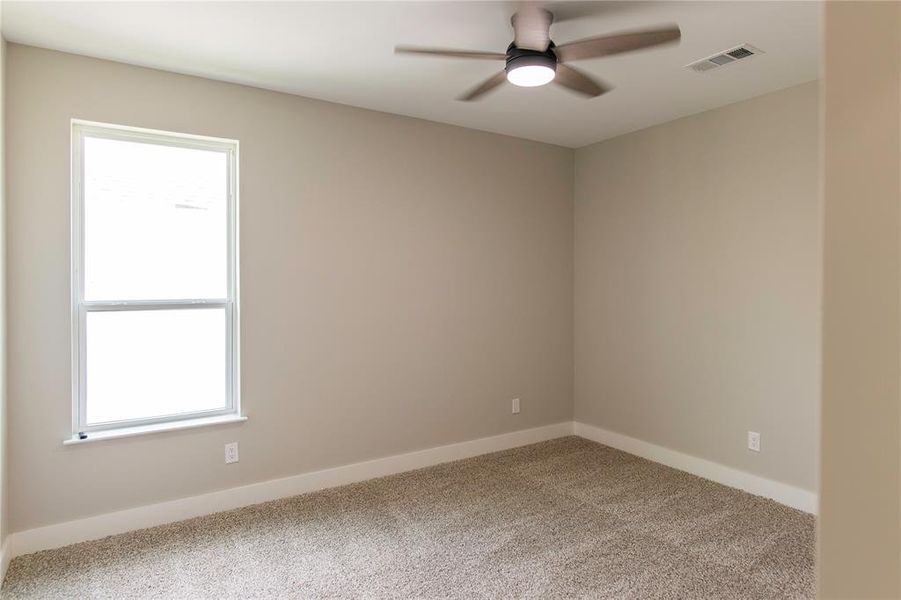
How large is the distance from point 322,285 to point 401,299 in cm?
61

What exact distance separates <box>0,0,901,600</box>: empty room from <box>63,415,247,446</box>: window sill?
0.02 meters

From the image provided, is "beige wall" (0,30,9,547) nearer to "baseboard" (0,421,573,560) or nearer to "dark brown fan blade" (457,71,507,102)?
"baseboard" (0,421,573,560)

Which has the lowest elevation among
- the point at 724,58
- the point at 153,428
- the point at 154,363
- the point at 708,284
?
the point at 153,428

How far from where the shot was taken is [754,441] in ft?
11.3

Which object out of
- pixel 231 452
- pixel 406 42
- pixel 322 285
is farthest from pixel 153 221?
pixel 406 42

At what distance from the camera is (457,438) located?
4.10m

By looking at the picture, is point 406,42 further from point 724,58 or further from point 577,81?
point 724,58

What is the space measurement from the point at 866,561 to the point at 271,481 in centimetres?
325

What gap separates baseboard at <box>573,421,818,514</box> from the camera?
10.6ft

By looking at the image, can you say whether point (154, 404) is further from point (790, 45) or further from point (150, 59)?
point (790, 45)

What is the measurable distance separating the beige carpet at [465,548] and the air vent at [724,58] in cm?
257

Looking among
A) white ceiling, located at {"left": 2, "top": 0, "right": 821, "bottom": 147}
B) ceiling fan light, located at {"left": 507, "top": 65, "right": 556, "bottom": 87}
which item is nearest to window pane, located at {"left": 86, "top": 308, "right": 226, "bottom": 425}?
white ceiling, located at {"left": 2, "top": 0, "right": 821, "bottom": 147}

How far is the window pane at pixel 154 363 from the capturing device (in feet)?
9.49

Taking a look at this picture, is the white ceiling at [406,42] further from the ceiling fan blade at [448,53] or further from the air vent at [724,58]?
the ceiling fan blade at [448,53]
